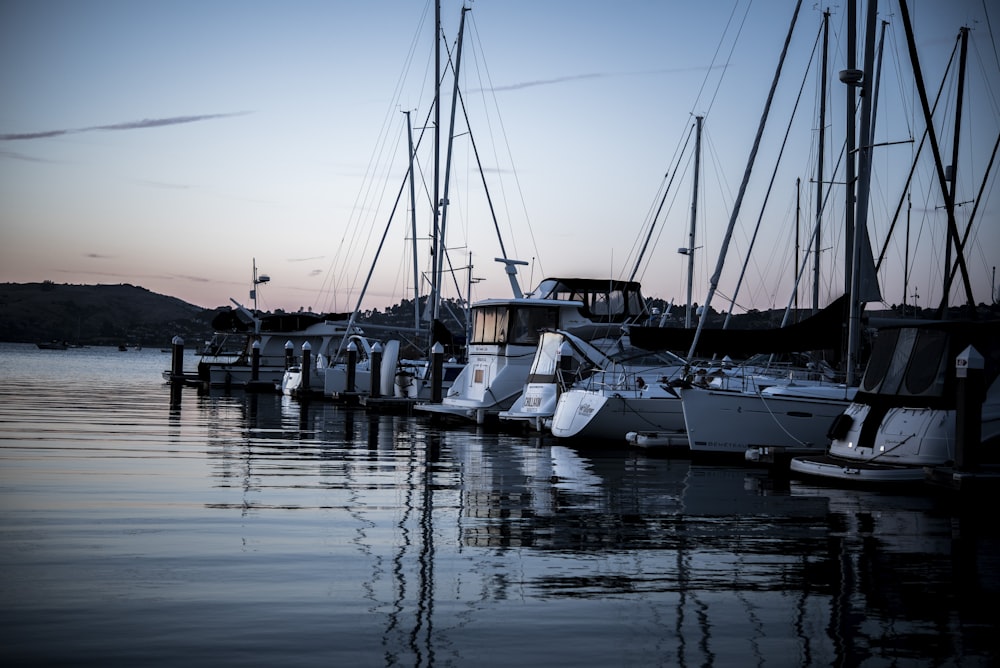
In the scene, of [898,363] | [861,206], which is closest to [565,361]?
[861,206]

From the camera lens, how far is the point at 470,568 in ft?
29.3

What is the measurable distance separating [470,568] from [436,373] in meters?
24.9

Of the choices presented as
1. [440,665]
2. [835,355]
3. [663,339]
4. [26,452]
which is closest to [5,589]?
[440,665]

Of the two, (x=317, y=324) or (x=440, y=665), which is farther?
(x=317, y=324)

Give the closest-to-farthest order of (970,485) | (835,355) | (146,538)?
(146,538), (970,485), (835,355)

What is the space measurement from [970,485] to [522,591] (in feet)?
26.4

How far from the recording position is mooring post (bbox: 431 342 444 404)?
109 ft

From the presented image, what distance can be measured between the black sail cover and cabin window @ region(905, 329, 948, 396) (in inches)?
163

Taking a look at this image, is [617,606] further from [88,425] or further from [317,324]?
[317,324]

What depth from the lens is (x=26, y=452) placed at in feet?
57.8

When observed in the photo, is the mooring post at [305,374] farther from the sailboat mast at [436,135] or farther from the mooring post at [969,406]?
the mooring post at [969,406]

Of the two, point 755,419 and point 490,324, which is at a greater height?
point 490,324

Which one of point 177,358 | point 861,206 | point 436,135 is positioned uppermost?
point 436,135

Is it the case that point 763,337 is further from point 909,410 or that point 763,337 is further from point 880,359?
point 909,410
